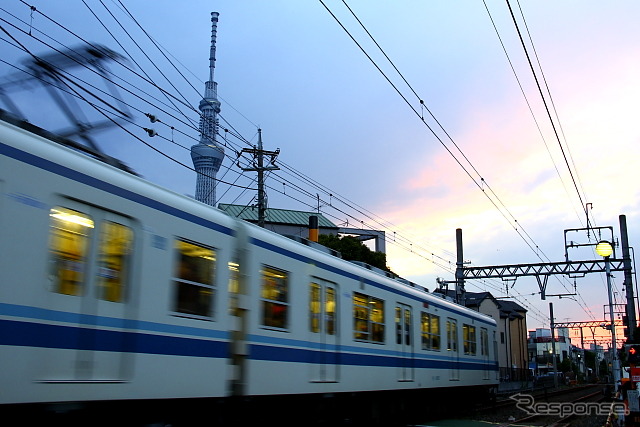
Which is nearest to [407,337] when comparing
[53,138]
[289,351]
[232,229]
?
[289,351]

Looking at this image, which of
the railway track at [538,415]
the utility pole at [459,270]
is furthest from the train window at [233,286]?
the utility pole at [459,270]

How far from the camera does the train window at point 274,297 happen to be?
29.0 feet

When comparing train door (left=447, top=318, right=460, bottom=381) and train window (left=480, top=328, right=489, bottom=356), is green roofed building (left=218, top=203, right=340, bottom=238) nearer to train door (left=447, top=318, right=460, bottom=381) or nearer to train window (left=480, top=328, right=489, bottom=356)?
train window (left=480, top=328, right=489, bottom=356)

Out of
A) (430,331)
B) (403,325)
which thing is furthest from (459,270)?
(403,325)

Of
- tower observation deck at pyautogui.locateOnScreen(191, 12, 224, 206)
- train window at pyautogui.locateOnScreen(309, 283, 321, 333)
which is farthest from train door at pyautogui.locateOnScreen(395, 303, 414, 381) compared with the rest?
tower observation deck at pyautogui.locateOnScreen(191, 12, 224, 206)

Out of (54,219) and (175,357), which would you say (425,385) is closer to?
(175,357)

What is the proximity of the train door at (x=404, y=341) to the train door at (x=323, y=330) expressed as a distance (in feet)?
9.86

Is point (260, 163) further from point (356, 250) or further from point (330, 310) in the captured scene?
point (356, 250)

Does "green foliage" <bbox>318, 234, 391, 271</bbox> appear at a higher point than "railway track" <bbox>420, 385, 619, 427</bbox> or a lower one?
higher

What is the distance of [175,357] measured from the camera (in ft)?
22.8

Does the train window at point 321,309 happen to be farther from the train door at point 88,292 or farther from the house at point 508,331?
the house at point 508,331

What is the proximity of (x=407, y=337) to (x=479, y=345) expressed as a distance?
6.84 metres

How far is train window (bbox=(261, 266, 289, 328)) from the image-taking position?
8844mm

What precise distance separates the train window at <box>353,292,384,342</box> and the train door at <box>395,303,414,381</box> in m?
0.90
